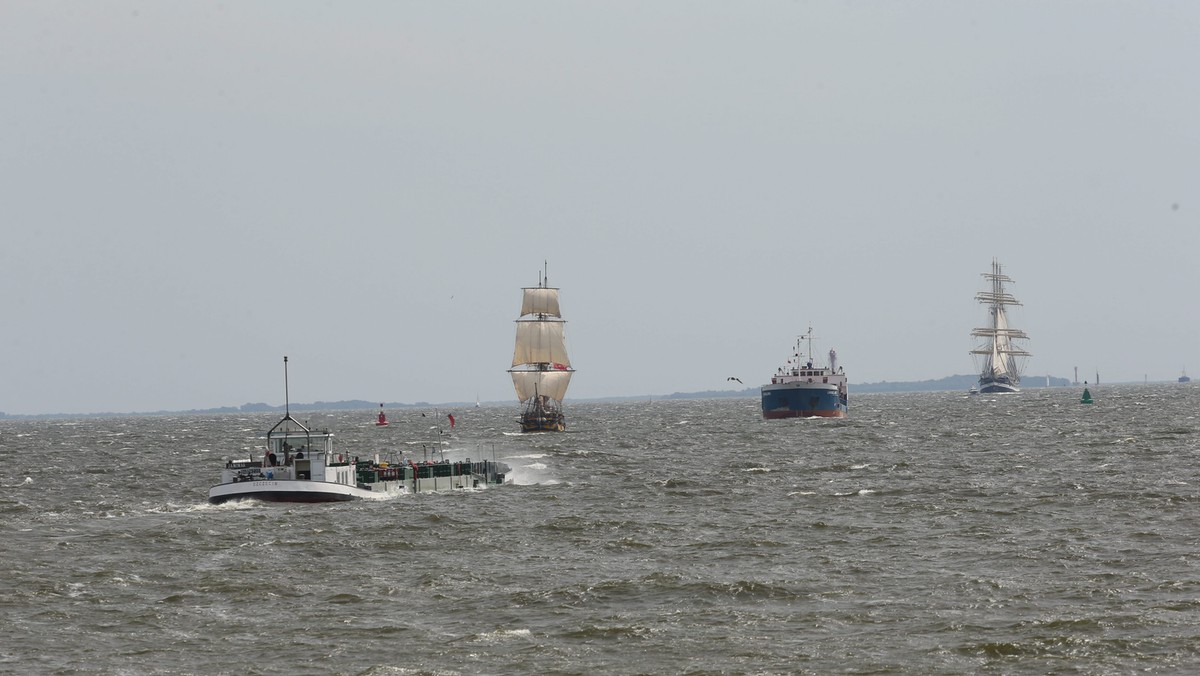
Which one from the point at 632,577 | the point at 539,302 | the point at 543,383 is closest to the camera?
the point at 632,577

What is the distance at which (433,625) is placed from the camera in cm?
3334

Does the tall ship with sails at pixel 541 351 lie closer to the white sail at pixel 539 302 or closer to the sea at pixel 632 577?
the white sail at pixel 539 302

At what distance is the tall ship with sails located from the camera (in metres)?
183

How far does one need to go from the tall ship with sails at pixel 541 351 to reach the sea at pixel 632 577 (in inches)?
4157

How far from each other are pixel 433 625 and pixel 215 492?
32.3m

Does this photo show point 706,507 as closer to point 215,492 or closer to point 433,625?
point 215,492

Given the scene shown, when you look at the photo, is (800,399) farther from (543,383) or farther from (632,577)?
(632,577)

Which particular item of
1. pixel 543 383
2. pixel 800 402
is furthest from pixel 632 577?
pixel 800 402

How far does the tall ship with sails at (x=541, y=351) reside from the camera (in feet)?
600

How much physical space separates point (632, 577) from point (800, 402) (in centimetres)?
14511

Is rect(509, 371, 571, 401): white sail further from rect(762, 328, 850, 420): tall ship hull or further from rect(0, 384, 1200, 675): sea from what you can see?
rect(0, 384, 1200, 675): sea

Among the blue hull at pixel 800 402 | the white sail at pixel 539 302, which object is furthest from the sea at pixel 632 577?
the white sail at pixel 539 302

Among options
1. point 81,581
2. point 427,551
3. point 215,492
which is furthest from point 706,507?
point 81,581

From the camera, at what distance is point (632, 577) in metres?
40.0
